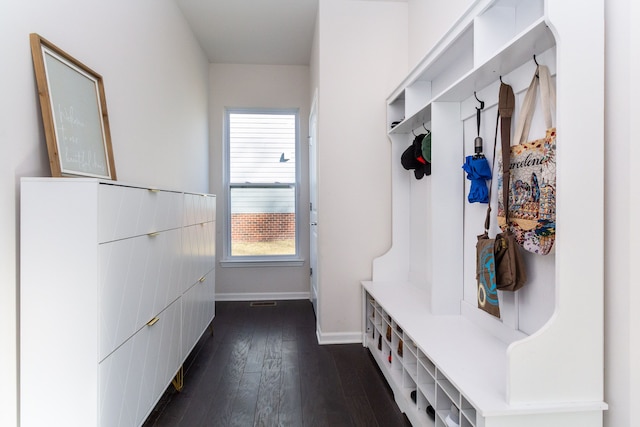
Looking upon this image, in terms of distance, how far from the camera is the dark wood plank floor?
1810 mm

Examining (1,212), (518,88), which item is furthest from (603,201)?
(1,212)

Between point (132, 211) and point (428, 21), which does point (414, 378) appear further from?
point (428, 21)

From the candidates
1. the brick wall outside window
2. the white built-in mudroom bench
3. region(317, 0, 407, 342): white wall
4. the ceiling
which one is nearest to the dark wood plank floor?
region(317, 0, 407, 342): white wall

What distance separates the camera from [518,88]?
57.4 inches

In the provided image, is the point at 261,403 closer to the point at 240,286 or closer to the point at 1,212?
the point at 1,212

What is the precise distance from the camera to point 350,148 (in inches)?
110

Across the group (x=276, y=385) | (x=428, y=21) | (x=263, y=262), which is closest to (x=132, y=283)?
(x=276, y=385)

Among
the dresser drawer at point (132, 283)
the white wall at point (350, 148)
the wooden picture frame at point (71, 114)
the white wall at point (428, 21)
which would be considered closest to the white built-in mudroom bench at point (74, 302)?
the dresser drawer at point (132, 283)

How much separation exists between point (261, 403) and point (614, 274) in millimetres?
1727

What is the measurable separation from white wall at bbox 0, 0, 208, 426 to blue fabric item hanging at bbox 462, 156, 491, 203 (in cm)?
175

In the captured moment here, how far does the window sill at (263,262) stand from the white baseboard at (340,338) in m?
1.43

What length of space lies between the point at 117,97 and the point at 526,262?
224cm

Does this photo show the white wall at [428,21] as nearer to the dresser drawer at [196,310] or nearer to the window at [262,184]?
the window at [262,184]

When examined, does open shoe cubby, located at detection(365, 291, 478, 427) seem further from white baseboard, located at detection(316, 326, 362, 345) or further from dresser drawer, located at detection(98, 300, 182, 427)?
dresser drawer, located at detection(98, 300, 182, 427)
